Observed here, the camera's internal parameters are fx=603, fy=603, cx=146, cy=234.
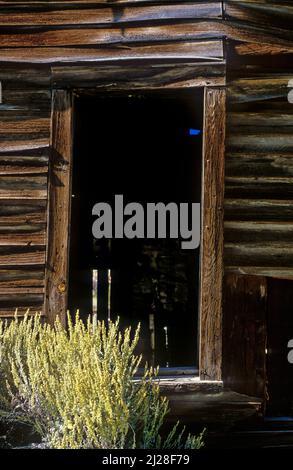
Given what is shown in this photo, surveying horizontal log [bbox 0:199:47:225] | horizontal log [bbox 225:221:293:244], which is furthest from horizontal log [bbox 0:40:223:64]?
horizontal log [bbox 225:221:293:244]

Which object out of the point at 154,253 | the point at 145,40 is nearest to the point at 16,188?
the point at 145,40

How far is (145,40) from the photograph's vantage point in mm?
4703

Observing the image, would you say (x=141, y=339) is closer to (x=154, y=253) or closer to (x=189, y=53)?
(x=154, y=253)

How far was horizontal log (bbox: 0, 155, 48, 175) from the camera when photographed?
15.4 feet

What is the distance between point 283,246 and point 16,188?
2148mm

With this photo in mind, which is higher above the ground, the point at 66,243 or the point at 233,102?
the point at 233,102

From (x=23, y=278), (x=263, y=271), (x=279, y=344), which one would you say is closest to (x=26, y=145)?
(x=23, y=278)

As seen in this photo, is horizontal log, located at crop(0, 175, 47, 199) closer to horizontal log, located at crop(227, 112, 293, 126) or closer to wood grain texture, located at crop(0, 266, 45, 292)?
wood grain texture, located at crop(0, 266, 45, 292)

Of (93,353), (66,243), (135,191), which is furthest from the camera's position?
(135,191)

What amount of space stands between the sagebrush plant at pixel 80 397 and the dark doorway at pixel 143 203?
8.84 feet

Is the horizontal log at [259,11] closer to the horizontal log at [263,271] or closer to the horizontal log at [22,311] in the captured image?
the horizontal log at [263,271]

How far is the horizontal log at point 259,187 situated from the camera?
4770 mm

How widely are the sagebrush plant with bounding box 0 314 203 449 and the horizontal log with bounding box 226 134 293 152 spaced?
1893 mm

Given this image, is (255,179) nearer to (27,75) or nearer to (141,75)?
(141,75)
